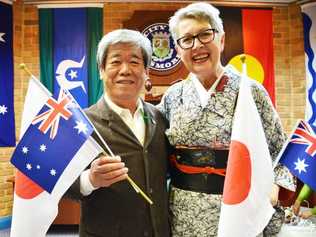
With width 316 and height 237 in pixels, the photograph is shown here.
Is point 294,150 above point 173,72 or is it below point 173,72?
below

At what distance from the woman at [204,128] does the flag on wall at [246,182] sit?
0.14 m

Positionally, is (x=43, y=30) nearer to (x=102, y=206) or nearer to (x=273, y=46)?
(x=273, y=46)

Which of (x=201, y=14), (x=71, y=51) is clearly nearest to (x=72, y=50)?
(x=71, y=51)

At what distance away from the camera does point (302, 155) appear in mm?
1358

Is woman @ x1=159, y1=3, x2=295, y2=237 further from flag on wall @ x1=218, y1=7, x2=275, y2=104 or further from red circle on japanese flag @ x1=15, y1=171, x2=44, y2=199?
flag on wall @ x1=218, y1=7, x2=275, y2=104

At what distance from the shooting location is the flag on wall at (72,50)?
4.63 m

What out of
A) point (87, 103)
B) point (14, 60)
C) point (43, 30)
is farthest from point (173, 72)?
point (14, 60)

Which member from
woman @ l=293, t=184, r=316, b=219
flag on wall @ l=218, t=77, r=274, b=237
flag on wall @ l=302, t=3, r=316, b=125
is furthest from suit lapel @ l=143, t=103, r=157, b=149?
flag on wall @ l=302, t=3, r=316, b=125

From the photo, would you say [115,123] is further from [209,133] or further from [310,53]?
[310,53]

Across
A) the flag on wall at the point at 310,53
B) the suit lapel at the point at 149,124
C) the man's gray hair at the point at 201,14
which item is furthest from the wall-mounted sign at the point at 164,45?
the man's gray hair at the point at 201,14

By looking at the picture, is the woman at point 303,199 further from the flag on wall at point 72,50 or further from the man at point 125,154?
the flag on wall at point 72,50

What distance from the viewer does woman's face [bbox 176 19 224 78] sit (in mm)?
1415

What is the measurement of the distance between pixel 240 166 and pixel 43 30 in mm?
4012

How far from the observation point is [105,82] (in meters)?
1.49
